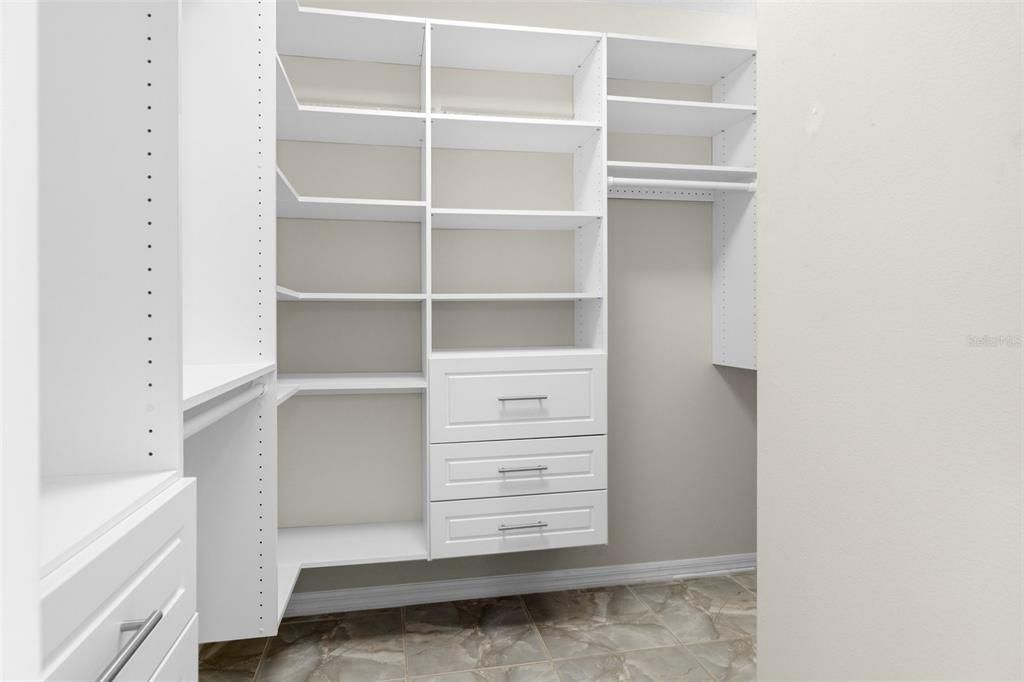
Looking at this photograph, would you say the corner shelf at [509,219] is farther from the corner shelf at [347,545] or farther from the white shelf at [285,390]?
the corner shelf at [347,545]

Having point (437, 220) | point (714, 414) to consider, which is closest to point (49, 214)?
point (437, 220)

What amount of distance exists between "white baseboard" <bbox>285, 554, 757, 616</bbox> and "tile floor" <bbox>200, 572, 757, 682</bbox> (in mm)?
42

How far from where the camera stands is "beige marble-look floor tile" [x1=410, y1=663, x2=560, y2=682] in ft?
6.27

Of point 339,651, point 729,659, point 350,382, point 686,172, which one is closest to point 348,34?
point 350,382

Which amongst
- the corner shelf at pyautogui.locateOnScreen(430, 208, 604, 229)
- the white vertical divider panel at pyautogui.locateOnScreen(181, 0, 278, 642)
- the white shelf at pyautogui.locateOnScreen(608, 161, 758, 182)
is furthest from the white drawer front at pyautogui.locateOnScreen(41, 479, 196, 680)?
the white shelf at pyautogui.locateOnScreen(608, 161, 758, 182)

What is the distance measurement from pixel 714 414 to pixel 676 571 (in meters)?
0.76

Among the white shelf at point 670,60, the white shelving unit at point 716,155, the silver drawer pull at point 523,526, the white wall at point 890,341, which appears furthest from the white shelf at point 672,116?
the silver drawer pull at point 523,526

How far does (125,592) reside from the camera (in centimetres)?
63

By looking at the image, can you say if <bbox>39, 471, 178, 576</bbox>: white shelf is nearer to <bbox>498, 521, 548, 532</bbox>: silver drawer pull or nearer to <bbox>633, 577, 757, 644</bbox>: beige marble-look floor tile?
<bbox>498, 521, 548, 532</bbox>: silver drawer pull

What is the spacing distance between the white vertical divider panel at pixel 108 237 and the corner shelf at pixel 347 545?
1261mm

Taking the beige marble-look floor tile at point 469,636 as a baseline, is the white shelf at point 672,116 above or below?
above

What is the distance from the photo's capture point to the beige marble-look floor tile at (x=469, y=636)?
2020 millimetres

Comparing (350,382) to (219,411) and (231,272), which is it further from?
(219,411)

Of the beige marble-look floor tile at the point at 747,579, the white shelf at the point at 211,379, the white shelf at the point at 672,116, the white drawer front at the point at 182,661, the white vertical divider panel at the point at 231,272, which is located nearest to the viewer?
the white drawer front at the point at 182,661
